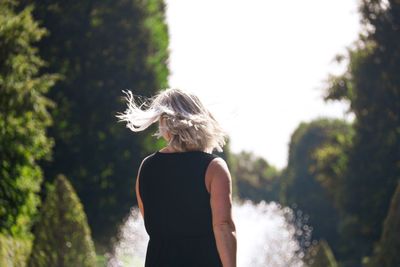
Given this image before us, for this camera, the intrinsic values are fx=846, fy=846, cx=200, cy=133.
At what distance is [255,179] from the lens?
102375 millimetres

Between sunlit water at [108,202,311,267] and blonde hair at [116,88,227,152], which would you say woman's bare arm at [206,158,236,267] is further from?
sunlit water at [108,202,311,267]

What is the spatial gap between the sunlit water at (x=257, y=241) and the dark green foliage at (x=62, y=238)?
44.8ft

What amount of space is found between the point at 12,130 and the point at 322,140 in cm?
4494

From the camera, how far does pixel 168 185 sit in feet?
16.7

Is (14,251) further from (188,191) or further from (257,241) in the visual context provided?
(257,241)

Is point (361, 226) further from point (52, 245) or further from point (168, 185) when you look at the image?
point (168, 185)

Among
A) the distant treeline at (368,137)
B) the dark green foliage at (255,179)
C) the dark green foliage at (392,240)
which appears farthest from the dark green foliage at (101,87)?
the dark green foliage at (255,179)

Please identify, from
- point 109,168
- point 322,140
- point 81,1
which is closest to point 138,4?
point 81,1

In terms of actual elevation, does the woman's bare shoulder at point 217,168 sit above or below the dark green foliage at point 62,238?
below

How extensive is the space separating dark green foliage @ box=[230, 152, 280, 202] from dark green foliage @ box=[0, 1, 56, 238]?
259 ft

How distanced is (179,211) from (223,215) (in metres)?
0.31

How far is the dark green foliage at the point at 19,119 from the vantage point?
16.9 metres

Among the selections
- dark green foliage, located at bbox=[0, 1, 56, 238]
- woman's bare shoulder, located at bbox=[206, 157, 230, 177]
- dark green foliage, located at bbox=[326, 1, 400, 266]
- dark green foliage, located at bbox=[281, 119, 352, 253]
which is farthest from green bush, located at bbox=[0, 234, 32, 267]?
dark green foliage, located at bbox=[281, 119, 352, 253]

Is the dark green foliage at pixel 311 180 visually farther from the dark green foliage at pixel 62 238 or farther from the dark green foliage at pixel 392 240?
the dark green foliage at pixel 62 238
